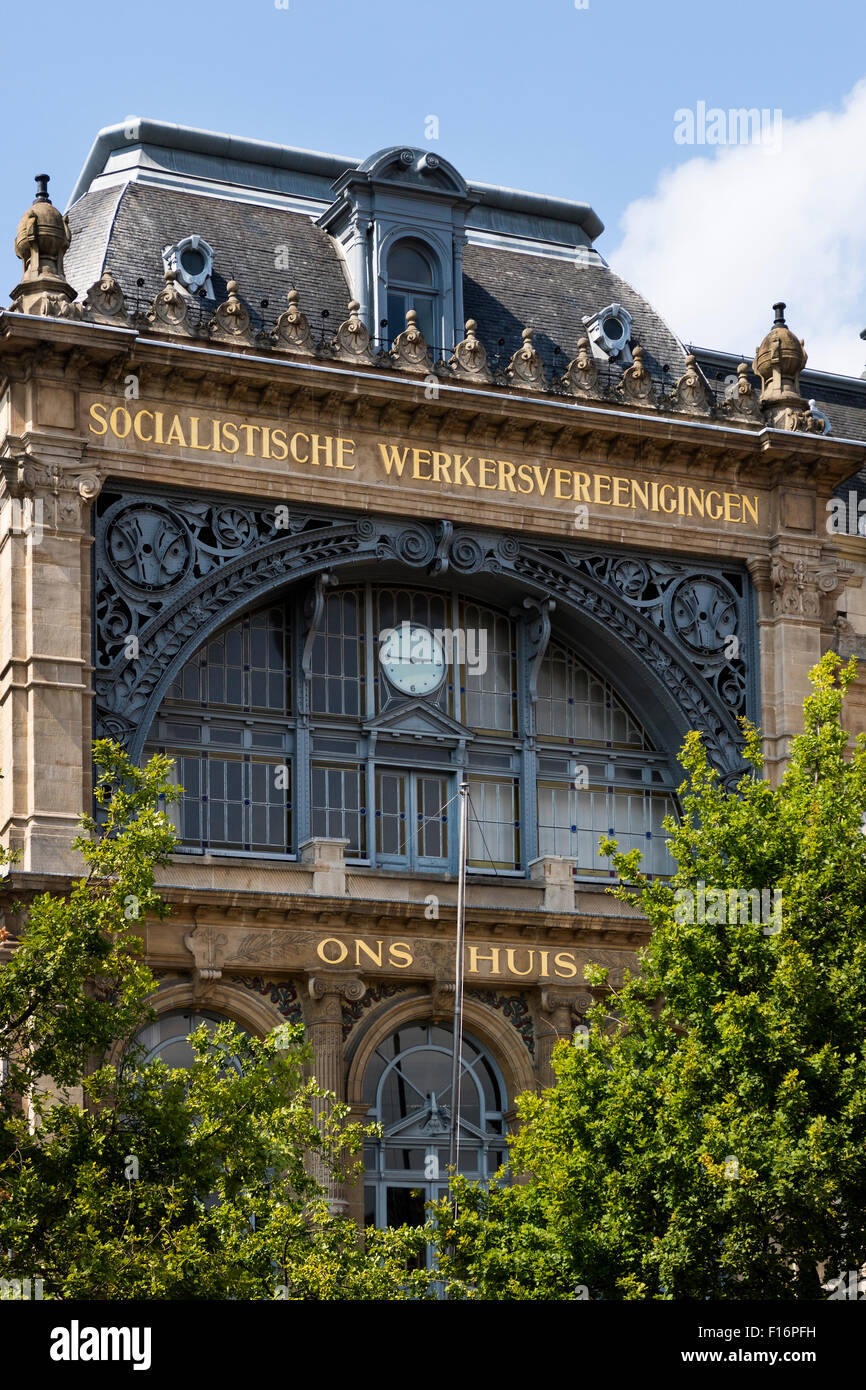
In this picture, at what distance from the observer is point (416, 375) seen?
37594 mm

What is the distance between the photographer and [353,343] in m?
37.5

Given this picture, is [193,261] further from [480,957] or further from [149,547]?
[480,957]

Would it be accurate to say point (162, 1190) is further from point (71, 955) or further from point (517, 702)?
point (517, 702)

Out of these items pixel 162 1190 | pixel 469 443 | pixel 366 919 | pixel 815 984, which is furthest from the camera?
pixel 469 443

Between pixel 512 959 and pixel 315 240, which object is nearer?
pixel 512 959

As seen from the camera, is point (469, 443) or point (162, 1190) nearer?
point (162, 1190)

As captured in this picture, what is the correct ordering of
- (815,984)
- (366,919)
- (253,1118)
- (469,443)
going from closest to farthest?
(253,1118), (815,984), (366,919), (469,443)

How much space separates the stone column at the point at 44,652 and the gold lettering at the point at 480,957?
21.6 feet

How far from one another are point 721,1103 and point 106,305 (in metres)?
15.7

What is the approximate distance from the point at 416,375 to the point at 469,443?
1.51m

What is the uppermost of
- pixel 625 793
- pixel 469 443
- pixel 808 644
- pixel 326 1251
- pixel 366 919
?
pixel 469 443

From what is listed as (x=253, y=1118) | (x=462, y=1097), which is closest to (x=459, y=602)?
(x=462, y=1097)

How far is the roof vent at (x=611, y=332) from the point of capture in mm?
41281

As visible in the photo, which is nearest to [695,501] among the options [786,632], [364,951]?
[786,632]
